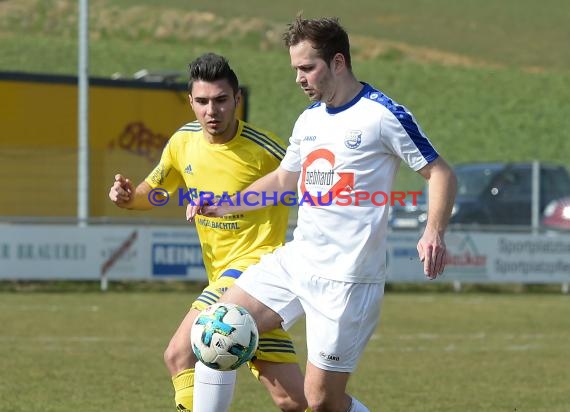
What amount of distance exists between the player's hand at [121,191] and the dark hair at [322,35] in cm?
156

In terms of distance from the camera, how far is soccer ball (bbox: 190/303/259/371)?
646 cm

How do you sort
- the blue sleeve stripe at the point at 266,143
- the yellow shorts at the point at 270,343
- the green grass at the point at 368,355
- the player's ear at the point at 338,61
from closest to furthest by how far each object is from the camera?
the player's ear at the point at 338,61 < the yellow shorts at the point at 270,343 < the blue sleeve stripe at the point at 266,143 < the green grass at the point at 368,355

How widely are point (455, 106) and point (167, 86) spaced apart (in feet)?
109

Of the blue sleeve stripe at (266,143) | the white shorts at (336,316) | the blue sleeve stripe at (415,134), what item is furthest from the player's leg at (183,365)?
the blue sleeve stripe at (415,134)

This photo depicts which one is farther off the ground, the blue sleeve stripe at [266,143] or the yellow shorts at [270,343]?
the blue sleeve stripe at [266,143]

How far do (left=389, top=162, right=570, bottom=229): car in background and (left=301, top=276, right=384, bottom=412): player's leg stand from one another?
1369 centimetres

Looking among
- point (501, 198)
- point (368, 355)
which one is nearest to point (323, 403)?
point (368, 355)

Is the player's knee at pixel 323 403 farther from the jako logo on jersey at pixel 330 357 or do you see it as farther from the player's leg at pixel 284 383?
the player's leg at pixel 284 383

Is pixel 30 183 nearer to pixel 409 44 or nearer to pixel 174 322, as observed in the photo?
pixel 174 322

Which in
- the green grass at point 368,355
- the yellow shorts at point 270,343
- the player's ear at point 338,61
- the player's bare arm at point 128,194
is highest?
the player's ear at point 338,61

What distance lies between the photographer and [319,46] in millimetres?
6211

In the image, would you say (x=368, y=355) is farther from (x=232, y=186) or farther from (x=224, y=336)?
(x=224, y=336)

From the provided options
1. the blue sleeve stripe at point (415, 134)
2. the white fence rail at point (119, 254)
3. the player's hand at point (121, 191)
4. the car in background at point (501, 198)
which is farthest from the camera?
the car in background at point (501, 198)

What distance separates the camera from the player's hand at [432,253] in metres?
5.86
